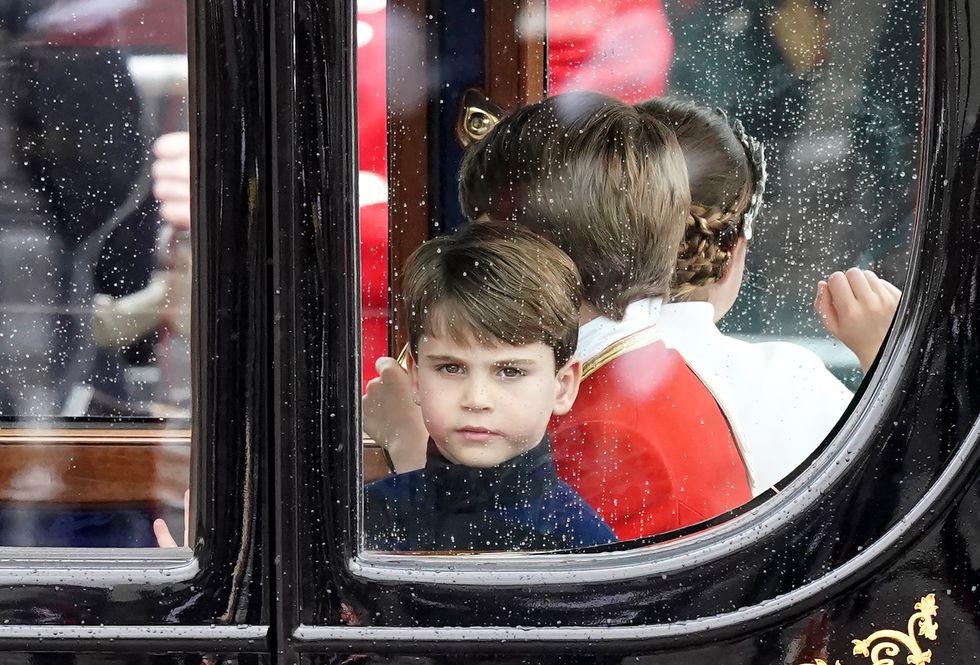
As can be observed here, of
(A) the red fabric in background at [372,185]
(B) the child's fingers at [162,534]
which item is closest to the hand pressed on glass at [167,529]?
(B) the child's fingers at [162,534]

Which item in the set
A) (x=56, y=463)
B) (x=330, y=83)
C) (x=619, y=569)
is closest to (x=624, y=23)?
(x=330, y=83)

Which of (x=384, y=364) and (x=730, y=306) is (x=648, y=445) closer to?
(x=730, y=306)

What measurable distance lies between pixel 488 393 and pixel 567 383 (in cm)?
8

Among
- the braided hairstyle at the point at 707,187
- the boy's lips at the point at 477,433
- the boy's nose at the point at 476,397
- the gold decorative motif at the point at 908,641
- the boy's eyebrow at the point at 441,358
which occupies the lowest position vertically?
the gold decorative motif at the point at 908,641

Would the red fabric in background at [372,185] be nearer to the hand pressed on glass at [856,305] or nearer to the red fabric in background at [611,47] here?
the red fabric in background at [611,47]

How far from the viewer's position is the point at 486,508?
1.05m

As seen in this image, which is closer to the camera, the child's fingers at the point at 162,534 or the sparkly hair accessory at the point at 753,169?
the sparkly hair accessory at the point at 753,169

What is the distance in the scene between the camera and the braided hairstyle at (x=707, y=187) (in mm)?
985

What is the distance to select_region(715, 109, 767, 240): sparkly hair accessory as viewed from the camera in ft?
3.23

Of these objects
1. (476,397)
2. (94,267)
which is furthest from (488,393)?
(94,267)

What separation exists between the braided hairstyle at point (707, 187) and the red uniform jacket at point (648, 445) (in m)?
0.09

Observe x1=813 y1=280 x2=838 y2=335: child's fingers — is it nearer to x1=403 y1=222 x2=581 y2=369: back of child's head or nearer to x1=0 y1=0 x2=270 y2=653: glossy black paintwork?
x1=403 y1=222 x2=581 y2=369: back of child's head

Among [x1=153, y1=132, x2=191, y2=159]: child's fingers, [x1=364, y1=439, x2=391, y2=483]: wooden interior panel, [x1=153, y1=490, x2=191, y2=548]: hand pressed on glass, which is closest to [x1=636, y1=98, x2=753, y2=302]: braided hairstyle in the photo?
[x1=364, y1=439, x2=391, y2=483]: wooden interior panel

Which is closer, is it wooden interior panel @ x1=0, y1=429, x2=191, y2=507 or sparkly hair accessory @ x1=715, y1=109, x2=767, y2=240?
sparkly hair accessory @ x1=715, y1=109, x2=767, y2=240
